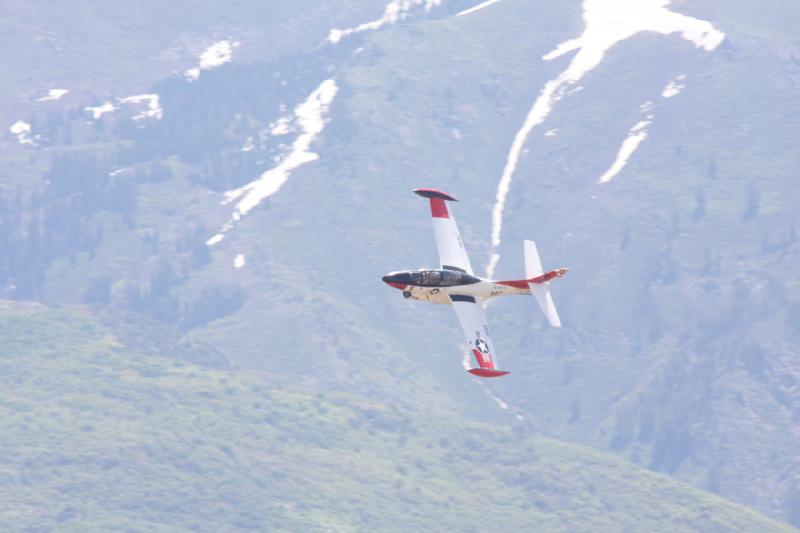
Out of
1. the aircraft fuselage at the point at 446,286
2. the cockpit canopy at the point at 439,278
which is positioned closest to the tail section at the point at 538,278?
the aircraft fuselage at the point at 446,286

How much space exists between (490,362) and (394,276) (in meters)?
9.91

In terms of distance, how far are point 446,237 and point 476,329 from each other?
9.46 metres

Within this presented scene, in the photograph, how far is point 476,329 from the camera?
14688cm

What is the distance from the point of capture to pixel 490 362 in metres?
146

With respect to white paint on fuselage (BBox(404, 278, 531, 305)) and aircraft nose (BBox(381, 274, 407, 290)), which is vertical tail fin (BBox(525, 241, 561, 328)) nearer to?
white paint on fuselage (BBox(404, 278, 531, 305))

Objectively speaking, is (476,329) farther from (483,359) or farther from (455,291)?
(455,291)

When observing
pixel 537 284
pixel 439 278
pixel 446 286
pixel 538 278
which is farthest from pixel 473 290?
pixel 538 278

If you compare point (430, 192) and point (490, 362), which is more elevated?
point (430, 192)

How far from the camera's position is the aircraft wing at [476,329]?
145875 mm

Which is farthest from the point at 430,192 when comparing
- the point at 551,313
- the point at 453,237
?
the point at 551,313

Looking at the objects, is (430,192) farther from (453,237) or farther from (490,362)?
(490,362)

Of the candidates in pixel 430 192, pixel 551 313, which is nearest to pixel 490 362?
pixel 551 313

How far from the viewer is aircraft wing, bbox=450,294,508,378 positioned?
14588 centimetres

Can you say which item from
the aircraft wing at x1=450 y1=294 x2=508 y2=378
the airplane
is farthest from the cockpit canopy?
the aircraft wing at x1=450 y1=294 x2=508 y2=378
